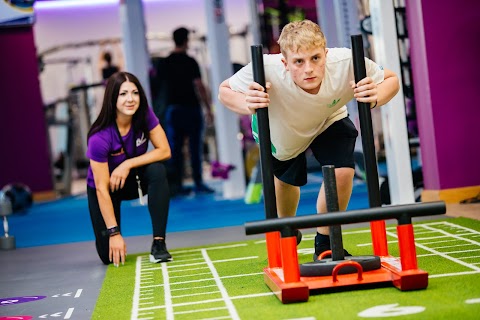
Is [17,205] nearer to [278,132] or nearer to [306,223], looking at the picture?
[278,132]

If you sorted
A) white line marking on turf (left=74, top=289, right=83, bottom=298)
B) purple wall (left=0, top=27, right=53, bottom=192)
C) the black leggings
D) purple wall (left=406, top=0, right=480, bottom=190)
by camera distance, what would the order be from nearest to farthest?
white line marking on turf (left=74, top=289, right=83, bottom=298)
the black leggings
purple wall (left=406, top=0, right=480, bottom=190)
purple wall (left=0, top=27, right=53, bottom=192)

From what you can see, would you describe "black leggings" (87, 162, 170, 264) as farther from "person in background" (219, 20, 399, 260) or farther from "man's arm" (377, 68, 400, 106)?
"man's arm" (377, 68, 400, 106)

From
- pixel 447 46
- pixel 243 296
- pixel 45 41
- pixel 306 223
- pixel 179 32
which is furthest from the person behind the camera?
pixel 45 41

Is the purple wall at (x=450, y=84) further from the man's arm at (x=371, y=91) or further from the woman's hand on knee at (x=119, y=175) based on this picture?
the man's arm at (x=371, y=91)

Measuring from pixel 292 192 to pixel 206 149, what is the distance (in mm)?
8515

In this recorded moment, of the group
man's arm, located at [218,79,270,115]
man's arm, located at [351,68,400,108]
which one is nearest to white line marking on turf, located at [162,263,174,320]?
man's arm, located at [218,79,270,115]

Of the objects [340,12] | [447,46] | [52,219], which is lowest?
[52,219]

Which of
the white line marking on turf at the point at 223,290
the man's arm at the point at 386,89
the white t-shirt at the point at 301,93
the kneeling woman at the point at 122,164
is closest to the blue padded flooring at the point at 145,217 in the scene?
the kneeling woman at the point at 122,164

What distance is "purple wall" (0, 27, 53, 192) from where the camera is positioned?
979 centimetres

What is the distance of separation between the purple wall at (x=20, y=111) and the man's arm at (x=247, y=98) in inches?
284

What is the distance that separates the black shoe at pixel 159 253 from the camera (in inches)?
157

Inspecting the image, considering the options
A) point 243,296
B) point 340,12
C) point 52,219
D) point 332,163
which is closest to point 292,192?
point 332,163

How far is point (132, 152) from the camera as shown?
4148 millimetres

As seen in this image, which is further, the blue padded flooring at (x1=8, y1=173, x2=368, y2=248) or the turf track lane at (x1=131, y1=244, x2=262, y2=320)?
the blue padded flooring at (x1=8, y1=173, x2=368, y2=248)
